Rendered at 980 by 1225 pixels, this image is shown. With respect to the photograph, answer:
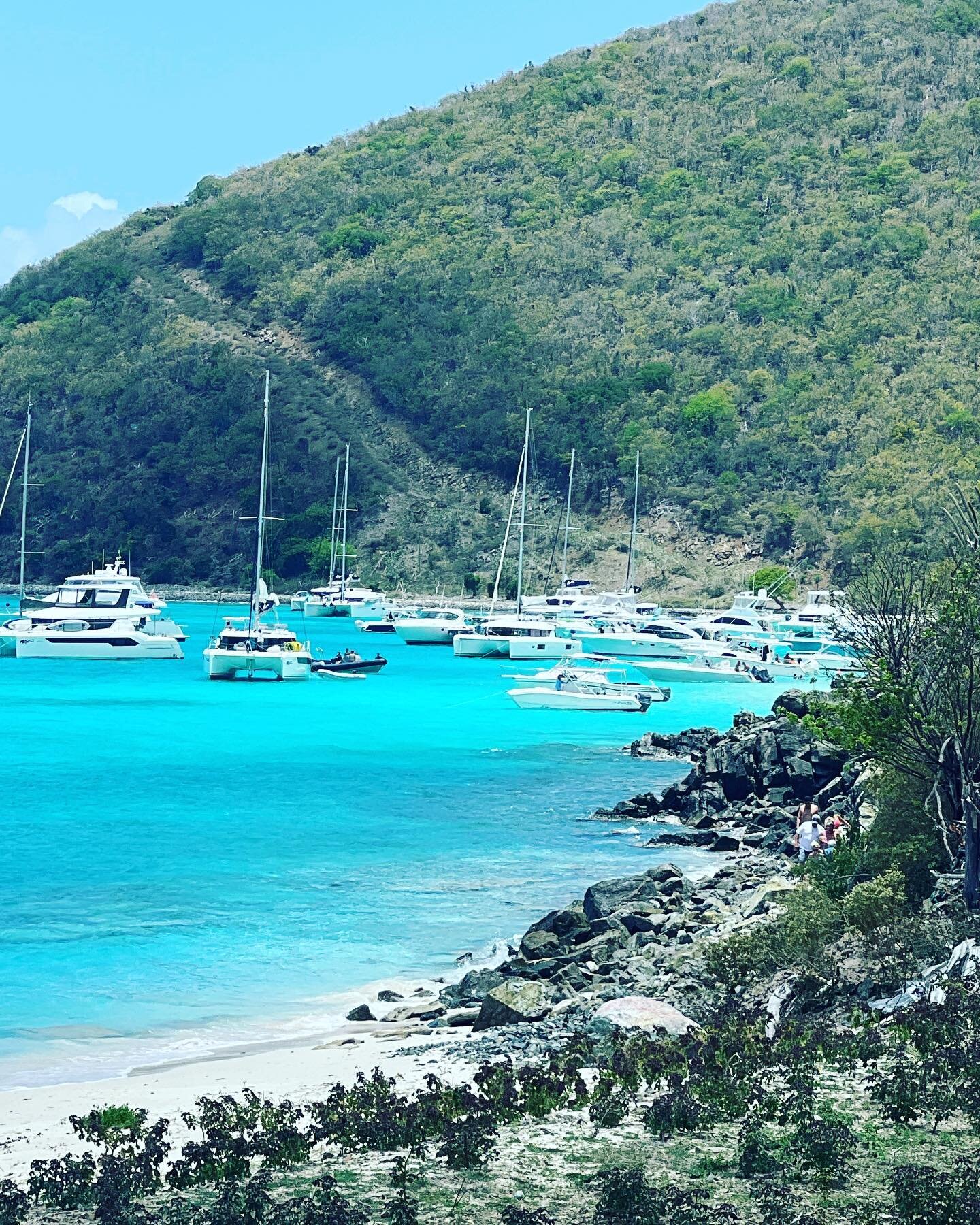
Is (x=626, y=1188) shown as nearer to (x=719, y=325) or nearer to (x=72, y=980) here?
(x=72, y=980)

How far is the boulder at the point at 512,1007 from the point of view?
1594 centimetres

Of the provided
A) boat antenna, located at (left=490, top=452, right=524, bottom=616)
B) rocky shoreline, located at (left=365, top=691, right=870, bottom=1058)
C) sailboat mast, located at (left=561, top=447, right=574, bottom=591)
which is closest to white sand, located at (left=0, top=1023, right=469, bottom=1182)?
rocky shoreline, located at (left=365, top=691, right=870, bottom=1058)

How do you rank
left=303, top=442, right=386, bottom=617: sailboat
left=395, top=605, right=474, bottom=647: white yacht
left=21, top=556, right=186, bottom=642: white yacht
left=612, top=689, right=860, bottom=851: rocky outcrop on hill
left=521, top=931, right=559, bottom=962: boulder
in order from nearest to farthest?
1. left=521, top=931, right=559, bottom=962: boulder
2. left=612, top=689, right=860, bottom=851: rocky outcrop on hill
3. left=21, top=556, right=186, bottom=642: white yacht
4. left=395, top=605, right=474, bottom=647: white yacht
5. left=303, top=442, right=386, bottom=617: sailboat

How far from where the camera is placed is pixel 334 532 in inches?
4624

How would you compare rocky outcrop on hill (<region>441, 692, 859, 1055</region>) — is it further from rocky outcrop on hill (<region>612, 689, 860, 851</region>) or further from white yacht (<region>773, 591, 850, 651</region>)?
white yacht (<region>773, 591, 850, 651</region>)

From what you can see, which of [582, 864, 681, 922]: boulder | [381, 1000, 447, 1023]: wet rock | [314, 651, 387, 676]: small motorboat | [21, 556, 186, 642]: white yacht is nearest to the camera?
[381, 1000, 447, 1023]: wet rock

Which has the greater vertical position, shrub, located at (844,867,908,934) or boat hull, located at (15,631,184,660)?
shrub, located at (844,867,908,934)

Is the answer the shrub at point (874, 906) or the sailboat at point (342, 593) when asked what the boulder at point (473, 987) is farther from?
the sailboat at point (342, 593)

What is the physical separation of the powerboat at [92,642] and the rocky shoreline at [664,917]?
42200mm

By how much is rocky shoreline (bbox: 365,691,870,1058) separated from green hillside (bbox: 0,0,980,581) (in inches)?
2708

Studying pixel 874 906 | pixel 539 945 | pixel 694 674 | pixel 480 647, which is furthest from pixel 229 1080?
pixel 480 647

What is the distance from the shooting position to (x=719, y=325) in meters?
131

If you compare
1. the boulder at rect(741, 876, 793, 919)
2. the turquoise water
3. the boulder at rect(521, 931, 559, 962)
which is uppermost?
the boulder at rect(741, 876, 793, 919)

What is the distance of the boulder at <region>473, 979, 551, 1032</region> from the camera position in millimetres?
15938
